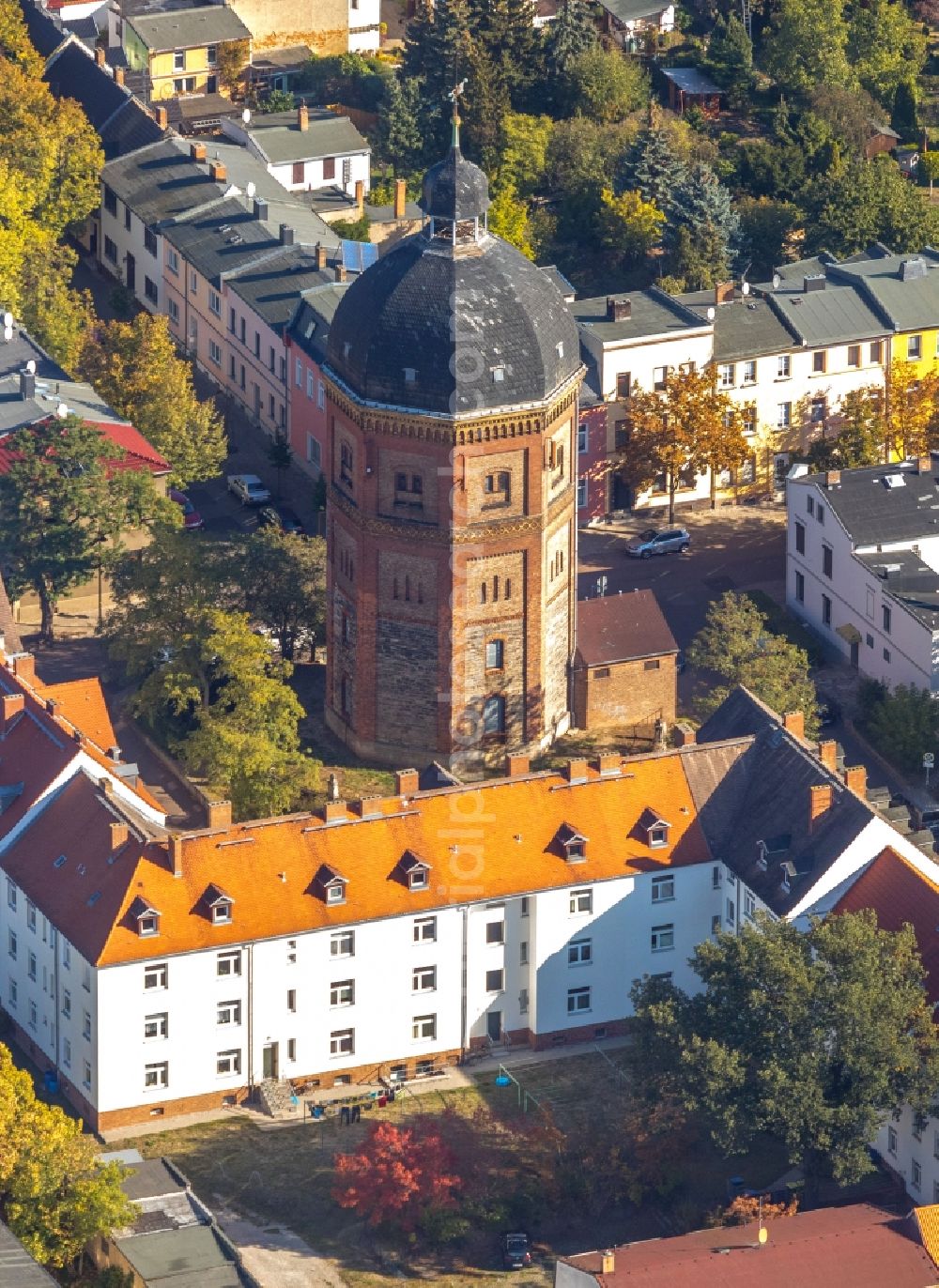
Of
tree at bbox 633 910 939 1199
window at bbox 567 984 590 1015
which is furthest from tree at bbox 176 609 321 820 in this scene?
tree at bbox 633 910 939 1199

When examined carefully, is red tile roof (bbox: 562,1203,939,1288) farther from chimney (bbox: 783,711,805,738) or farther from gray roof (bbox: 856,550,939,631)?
gray roof (bbox: 856,550,939,631)

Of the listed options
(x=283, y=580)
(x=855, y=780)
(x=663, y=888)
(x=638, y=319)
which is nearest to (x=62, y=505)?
(x=283, y=580)

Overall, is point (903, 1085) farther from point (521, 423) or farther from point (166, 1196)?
point (521, 423)

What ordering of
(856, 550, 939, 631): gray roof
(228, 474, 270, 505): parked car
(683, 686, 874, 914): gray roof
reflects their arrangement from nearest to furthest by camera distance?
1. (683, 686, 874, 914): gray roof
2. (856, 550, 939, 631): gray roof
3. (228, 474, 270, 505): parked car

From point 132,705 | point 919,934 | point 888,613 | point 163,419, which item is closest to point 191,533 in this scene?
point 163,419

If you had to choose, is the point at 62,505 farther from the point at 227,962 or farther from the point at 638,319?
the point at 227,962

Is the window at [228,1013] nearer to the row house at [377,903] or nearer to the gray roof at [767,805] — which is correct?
the row house at [377,903]
